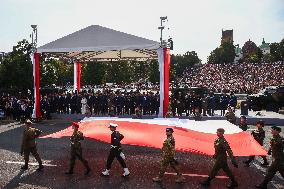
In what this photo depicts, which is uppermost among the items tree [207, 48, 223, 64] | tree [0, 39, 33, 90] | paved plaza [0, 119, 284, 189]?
tree [207, 48, 223, 64]

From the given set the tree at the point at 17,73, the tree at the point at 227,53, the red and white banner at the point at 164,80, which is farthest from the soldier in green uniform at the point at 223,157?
the tree at the point at 227,53

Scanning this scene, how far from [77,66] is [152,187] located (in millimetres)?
19601

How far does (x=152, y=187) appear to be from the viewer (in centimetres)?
905

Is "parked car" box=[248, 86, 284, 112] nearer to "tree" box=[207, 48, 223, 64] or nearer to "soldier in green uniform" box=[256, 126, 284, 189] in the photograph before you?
"soldier in green uniform" box=[256, 126, 284, 189]

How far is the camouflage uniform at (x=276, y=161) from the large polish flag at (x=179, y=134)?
1271 millimetres

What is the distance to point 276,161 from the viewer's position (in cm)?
871

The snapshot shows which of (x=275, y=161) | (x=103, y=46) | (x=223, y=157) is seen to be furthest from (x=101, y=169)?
(x=103, y=46)

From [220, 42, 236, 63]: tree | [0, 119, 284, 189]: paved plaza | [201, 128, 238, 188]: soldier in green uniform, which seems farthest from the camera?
[220, 42, 236, 63]: tree

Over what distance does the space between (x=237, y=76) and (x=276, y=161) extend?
63.1 meters

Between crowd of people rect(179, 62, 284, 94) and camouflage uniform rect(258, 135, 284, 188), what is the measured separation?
49748mm

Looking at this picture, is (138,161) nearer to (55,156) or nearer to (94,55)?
(55,156)

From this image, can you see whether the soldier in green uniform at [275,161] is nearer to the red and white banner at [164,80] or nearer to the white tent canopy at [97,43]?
the red and white banner at [164,80]

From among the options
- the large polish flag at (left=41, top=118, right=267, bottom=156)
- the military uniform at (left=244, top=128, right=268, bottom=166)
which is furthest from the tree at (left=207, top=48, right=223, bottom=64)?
the military uniform at (left=244, top=128, right=268, bottom=166)

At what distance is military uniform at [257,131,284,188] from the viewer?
8680mm
